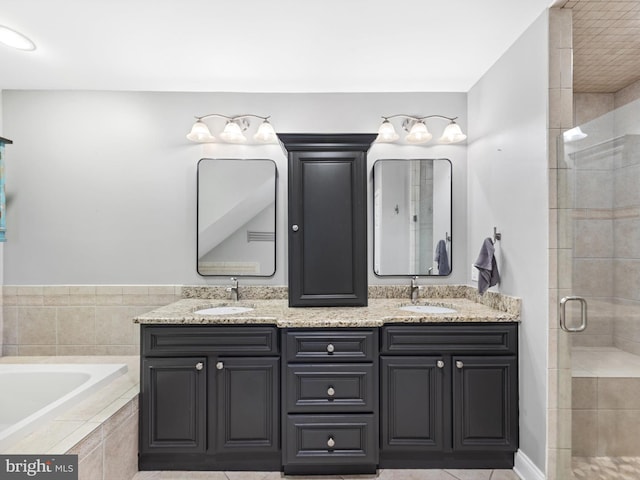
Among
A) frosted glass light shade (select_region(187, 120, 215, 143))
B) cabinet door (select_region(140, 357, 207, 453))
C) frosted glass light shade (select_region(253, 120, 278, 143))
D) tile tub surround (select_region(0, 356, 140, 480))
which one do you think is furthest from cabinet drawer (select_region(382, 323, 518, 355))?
frosted glass light shade (select_region(187, 120, 215, 143))

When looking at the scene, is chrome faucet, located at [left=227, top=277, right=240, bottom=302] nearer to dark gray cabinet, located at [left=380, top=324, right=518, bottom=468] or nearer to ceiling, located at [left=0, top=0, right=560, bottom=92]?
dark gray cabinet, located at [left=380, top=324, right=518, bottom=468]

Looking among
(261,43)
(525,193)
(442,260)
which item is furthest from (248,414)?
(261,43)

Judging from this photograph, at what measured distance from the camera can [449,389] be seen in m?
2.13

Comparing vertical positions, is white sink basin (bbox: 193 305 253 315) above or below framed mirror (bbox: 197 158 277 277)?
below

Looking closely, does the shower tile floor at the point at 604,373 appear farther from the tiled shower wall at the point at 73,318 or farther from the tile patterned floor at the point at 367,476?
the tiled shower wall at the point at 73,318

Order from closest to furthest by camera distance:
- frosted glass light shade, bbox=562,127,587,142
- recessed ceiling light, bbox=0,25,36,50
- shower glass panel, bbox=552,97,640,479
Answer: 1. shower glass panel, bbox=552,97,640,479
2. frosted glass light shade, bbox=562,127,587,142
3. recessed ceiling light, bbox=0,25,36,50

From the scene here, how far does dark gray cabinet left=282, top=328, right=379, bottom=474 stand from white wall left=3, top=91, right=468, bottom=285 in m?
0.79

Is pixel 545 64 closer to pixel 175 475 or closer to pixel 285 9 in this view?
pixel 285 9

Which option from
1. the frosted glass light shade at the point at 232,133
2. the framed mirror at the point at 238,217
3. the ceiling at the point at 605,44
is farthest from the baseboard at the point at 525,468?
the frosted glass light shade at the point at 232,133

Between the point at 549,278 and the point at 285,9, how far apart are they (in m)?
1.91

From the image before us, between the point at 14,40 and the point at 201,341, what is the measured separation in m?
2.04

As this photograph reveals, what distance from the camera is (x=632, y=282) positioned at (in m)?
1.55

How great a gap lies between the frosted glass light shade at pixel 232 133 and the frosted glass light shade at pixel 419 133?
126 centimetres

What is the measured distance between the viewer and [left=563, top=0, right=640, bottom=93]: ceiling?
1.79 meters
